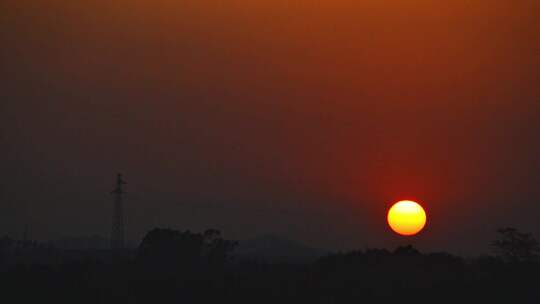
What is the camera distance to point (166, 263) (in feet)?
178

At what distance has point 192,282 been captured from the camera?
41781 millimetres

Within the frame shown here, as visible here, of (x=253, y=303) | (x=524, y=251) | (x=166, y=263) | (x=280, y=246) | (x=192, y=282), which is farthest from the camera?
(x=280, y=246)

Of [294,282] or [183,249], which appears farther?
[183,249]

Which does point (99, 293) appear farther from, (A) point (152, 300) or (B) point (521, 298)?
(B) point (521, 298)

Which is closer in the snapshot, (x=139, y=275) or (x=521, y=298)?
(x=521, y=298)

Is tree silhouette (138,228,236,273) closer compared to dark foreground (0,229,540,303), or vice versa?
dark foreground (0,229,540,303)

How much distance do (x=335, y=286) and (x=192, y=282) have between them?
7.96m

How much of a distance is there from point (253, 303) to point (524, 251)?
2900 centimetres

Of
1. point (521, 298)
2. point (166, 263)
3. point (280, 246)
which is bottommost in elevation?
point (521, 298)

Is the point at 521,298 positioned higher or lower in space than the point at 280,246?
lower

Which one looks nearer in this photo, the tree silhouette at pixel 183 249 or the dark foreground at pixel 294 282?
the dark foreground at pixel 294 282

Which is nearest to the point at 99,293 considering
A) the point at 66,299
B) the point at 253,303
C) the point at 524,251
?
the point at 66,299

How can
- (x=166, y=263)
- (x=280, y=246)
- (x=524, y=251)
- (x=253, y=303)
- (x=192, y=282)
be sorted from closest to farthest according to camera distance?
1. (x=253, y=303)
2. (x=192, y=282)
3. (x=166, y=263)
4. (x=524, y=251)
5. (x=280, y=246)

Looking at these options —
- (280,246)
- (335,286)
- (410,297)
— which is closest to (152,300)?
(335,286)
